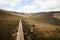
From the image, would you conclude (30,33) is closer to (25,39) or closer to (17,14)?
(25,39)

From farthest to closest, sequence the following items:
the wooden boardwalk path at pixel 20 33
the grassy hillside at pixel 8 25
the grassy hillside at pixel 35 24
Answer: the grassy hillside at pixel 35 24, the grassy hillside at pixel 8 25, the wooden boardwalk path at pixel 20 33

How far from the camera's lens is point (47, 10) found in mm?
14195

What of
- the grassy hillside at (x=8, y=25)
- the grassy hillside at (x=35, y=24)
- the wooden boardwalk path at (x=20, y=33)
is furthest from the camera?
the grassy hillside at (x=35, y=24)

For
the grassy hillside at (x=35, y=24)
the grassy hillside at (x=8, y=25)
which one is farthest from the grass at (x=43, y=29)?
the grassy hillside at (x=8, y=25)

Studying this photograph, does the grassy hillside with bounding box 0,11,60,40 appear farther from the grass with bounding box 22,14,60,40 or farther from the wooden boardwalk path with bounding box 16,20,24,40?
the wooden boardwalk path with bounding box 16,20,24,40

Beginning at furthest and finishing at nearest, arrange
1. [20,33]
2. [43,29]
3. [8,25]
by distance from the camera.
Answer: [8,25]
[43,29]
[20,33]

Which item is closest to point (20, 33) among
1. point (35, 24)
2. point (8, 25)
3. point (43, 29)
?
point (8, 25)

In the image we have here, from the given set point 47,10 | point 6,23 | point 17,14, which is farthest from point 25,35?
point 47,10

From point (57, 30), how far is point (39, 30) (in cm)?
120

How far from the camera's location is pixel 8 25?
10.6m

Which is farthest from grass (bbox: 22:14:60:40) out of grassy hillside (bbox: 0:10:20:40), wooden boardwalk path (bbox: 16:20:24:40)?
grassy hillside (bbox: 0:10:20:40)

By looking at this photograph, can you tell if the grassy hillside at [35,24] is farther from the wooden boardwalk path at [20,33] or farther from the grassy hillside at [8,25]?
the wooden boardwalk path at [20,33]

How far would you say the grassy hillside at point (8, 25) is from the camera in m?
9.32

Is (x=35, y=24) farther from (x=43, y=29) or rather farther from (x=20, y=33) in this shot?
(x=20, y=33)
